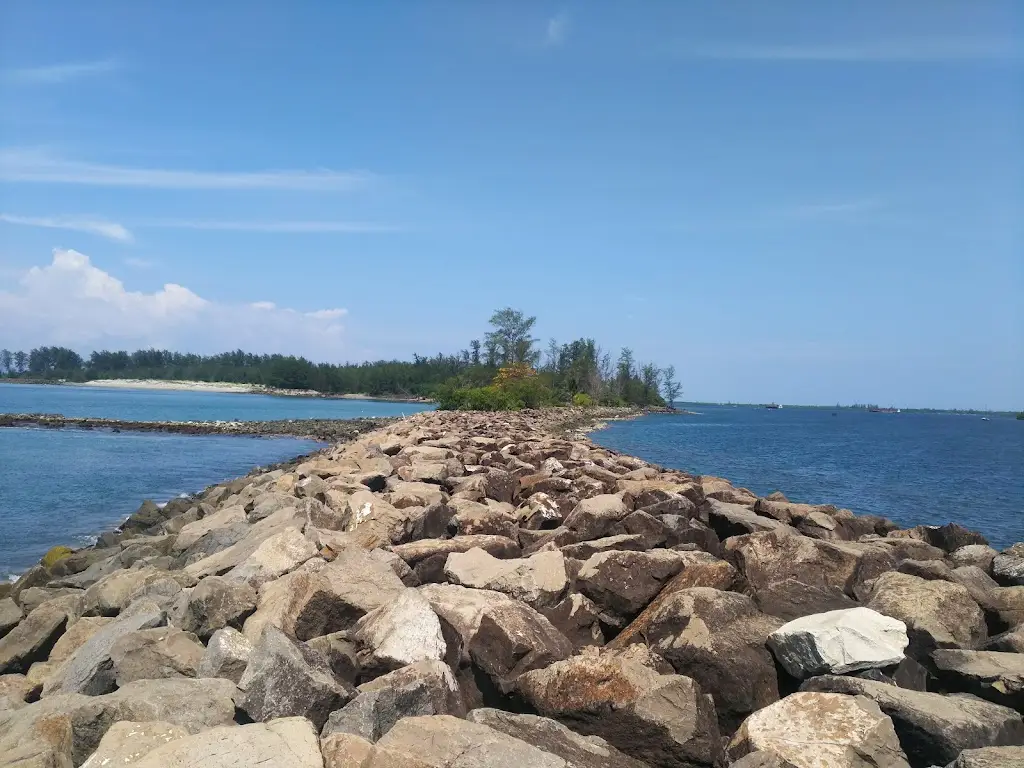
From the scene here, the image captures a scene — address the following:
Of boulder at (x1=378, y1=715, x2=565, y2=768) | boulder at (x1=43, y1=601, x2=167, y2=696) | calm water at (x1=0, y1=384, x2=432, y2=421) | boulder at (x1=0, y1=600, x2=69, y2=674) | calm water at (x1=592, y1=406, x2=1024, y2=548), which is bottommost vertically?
calm water at (x1=0, y1=384, x2=432, y2=421)

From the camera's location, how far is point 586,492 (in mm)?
9336

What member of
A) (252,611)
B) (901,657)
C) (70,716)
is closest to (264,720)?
(70,716)

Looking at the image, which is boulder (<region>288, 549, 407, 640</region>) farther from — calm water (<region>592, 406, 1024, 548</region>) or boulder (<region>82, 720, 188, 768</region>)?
calm water (<region>592, 406, 1024, 548</region>)

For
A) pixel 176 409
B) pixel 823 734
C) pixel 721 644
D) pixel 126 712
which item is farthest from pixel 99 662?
pixel 176 409

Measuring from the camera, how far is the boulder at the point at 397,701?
3.49 metres

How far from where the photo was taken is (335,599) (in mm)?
4793

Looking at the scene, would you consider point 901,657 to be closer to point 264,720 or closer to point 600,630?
point 600,630

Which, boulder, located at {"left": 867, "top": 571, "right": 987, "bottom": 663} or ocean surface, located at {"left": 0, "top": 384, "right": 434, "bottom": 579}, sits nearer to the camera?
boulder, located at {"left": 867, "top": 571, "right": 987, "bottom": 663}

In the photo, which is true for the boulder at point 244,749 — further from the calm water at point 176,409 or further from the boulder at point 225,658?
the calm water at point 176,409

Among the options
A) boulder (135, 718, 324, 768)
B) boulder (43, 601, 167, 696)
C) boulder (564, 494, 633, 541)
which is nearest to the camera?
boulder (135, 718, 324, 768)

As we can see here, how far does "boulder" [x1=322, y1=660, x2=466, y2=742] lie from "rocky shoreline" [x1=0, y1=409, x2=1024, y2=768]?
0.04ft

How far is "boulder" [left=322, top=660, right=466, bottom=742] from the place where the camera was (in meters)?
3.49

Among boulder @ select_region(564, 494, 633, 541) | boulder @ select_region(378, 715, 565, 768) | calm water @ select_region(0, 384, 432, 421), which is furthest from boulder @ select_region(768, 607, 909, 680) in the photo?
calm water @ select_region(0, 384, 432, 421)

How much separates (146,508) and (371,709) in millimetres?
12529
